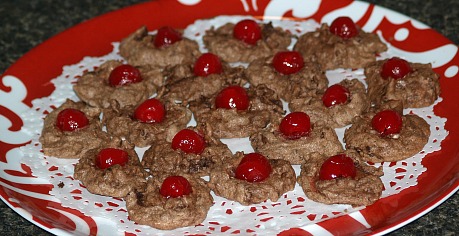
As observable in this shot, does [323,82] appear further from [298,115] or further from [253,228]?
[253,228]

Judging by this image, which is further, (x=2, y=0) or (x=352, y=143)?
(x=2, y=0)

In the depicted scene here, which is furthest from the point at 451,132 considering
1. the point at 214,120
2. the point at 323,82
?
the point at 214,120

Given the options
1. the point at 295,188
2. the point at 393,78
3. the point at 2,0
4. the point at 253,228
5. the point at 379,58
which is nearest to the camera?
the point at 253,228

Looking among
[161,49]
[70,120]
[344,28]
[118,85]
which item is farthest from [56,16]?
[344,28]

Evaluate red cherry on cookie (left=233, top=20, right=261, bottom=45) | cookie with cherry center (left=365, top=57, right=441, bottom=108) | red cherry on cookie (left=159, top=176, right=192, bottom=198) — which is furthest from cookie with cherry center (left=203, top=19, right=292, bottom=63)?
red cherry on cookie (left=159, top=176, right=192, bottom=198)

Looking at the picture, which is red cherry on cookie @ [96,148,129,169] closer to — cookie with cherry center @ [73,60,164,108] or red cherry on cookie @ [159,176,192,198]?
red cherry on cookie @ [159,176,192,198]

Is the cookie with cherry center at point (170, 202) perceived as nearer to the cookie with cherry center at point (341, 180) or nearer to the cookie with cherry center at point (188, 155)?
the cookie with cherry center at point (188, 155)

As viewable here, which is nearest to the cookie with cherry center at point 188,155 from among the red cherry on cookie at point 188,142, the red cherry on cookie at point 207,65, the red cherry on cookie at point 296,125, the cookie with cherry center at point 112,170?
the red cherry on cookie at point 188,142
